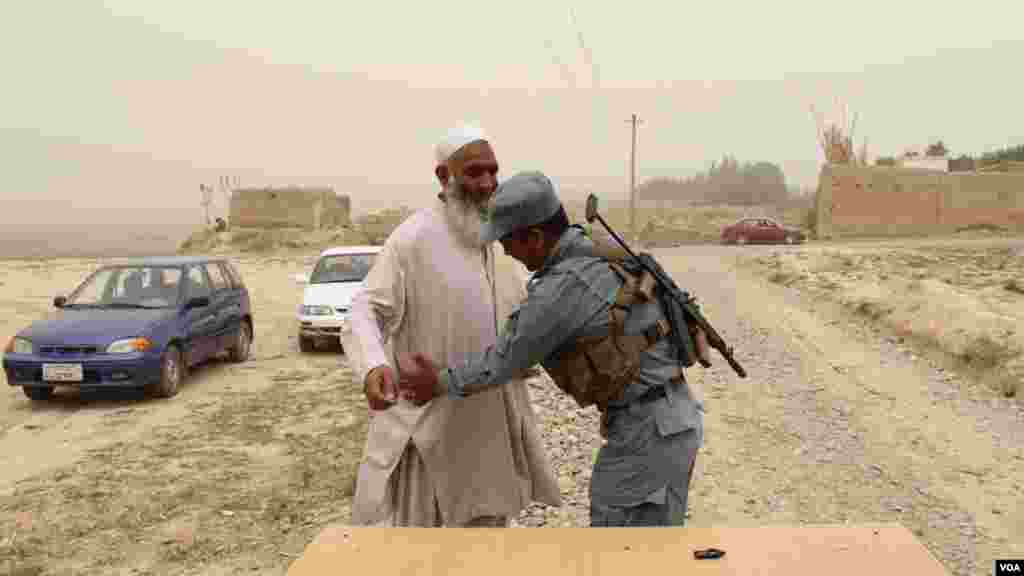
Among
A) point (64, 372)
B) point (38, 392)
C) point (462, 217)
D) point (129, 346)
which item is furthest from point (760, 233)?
point (462, 217)

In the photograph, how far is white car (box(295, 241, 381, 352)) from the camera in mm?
10914

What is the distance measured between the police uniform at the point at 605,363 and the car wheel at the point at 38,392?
771 cm

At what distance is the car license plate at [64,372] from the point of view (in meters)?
8.06

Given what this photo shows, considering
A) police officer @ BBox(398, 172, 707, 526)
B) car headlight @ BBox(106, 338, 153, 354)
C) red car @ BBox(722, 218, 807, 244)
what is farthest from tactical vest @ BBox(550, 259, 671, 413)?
red car @ BBox(722, 218, 807, 244)

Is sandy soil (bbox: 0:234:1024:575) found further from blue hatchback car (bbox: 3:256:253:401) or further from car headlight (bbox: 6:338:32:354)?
car headlight (bbox: 6:338:32:354)

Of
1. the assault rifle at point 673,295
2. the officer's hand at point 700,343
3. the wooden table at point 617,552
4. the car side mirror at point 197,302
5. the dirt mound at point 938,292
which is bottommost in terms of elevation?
the dirt mound at point 938,292

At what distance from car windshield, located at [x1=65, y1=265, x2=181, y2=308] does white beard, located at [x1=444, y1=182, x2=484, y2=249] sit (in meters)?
7.09

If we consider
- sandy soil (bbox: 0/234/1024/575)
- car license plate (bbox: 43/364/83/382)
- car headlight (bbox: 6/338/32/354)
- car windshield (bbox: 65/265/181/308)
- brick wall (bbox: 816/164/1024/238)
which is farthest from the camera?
brick wall (bbox: 816/164/1024/238)

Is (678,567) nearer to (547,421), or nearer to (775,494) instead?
(775,494)

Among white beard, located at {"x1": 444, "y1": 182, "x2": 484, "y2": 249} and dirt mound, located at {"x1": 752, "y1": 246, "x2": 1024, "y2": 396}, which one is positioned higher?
white beard, located at {"x1": 444, "y1": 182, "x2": 484, "y2": 249}

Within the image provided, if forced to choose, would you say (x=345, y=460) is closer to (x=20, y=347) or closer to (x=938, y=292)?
(x=20, y=347)

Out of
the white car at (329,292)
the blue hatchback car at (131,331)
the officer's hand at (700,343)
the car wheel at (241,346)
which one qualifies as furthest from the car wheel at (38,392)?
the officer's hand at (700,343)

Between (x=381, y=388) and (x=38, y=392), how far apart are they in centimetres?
764

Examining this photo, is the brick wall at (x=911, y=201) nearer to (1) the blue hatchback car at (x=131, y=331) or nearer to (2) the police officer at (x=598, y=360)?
(1) the blue hatchback car at (x=131, y=331)
